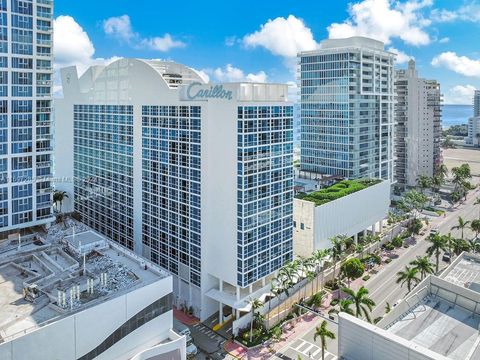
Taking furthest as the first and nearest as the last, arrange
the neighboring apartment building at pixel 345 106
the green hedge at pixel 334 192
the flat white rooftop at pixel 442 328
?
the neighboring apartment building at pixel 345 106, the green hedge at pixel 334 192, the flat white rooftop at pixel 442 328

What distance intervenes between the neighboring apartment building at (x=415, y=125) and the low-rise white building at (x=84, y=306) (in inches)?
4355

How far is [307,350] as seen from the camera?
53.2 m

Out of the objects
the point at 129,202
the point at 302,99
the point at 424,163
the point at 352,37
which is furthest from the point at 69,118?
the point at 424,163

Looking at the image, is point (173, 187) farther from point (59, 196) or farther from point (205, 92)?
point (59, 196)

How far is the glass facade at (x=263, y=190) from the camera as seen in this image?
55656mm

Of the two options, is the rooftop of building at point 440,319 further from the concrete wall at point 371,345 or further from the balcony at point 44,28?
the balcony at point 44,28

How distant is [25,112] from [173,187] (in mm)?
23099

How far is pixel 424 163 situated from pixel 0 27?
419 ft

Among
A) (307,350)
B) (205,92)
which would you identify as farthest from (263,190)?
(307,350)

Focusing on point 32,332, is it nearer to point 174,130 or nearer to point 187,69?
point 174,130

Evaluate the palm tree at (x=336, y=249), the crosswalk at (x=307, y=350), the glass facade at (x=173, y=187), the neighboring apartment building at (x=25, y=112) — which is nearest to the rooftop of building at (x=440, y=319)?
the crosswalk at (x=307, y=350)

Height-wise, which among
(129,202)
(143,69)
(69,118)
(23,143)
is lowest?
(129,202)

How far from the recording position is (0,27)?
5662 cm

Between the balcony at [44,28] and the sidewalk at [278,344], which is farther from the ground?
the balcony at [44,28]
